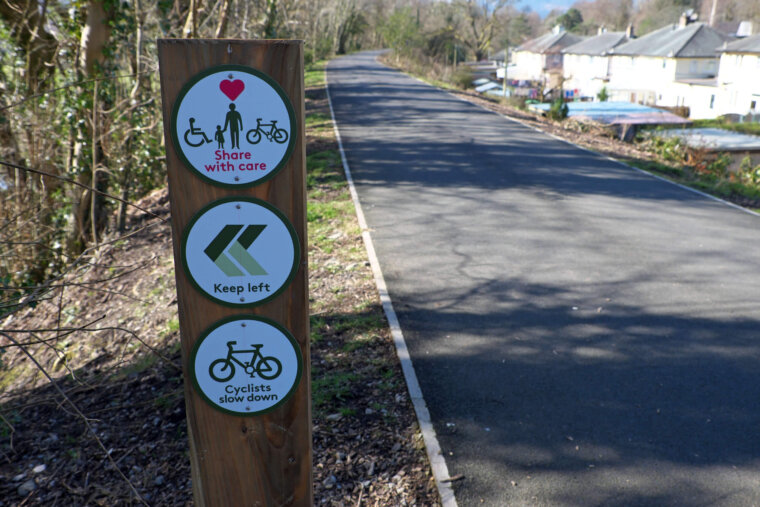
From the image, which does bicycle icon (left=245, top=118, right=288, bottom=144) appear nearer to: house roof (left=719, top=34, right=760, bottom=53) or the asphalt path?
the asphalt path

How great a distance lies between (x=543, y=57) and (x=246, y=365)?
8617 centimetres

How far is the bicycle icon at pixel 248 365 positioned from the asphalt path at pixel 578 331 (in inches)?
77.0

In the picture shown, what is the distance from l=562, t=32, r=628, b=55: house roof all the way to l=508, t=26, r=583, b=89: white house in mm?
3845

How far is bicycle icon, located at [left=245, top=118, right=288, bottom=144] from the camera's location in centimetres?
219

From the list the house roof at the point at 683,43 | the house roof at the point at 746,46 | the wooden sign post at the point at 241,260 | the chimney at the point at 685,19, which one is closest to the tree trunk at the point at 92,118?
the wooden sign post at the point at 241,260

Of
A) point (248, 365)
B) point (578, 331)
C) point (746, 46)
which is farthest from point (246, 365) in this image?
point (746, 46)

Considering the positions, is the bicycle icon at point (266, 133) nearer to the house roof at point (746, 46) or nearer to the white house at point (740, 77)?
the white house at point (740, 77)

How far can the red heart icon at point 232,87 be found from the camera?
7.04 feet

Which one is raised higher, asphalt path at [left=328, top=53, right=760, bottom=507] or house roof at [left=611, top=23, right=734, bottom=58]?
house roof at [left=611, top=23, right=734, bottom=58]

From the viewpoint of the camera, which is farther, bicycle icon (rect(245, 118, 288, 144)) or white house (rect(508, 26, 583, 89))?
white house (rect(508, 26, 583, 89))

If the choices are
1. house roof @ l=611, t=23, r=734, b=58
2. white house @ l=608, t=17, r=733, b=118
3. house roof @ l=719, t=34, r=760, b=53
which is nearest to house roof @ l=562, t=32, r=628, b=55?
house roof @ l=611, t=23, r=734, b=58

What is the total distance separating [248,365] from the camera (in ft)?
7.93

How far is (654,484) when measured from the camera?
3949 millimetres

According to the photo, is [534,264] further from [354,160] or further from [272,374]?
[354,160]
